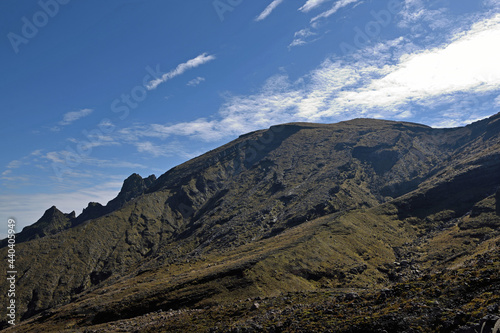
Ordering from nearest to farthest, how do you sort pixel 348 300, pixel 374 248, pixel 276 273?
pixel 348 300 < pixel 276 273 < pixel 374 248

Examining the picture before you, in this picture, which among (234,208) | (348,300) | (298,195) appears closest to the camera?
(348,300)

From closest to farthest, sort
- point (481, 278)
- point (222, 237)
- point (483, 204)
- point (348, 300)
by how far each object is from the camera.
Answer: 1. point (481, 278)
2. point (348, 300)
3. point (483, 204)
4. point (222, 237)

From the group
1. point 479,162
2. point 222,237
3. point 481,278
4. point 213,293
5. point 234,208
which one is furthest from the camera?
point 234,208

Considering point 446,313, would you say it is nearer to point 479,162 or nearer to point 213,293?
point 213,293

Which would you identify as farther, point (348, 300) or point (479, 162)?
point (479, 162)

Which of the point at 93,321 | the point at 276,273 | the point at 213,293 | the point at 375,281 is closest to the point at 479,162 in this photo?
the point at 375,281

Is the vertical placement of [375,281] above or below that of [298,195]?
below

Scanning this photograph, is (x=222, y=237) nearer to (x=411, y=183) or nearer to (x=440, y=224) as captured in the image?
(x=440, y=224)

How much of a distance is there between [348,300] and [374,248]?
227ft

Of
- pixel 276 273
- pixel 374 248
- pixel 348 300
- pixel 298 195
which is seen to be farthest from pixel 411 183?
pixel 348 300

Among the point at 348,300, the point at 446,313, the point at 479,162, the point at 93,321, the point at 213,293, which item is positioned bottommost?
the point at 93,321

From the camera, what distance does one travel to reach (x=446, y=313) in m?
21.5

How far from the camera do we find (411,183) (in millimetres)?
188000

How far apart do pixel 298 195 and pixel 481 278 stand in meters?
155
